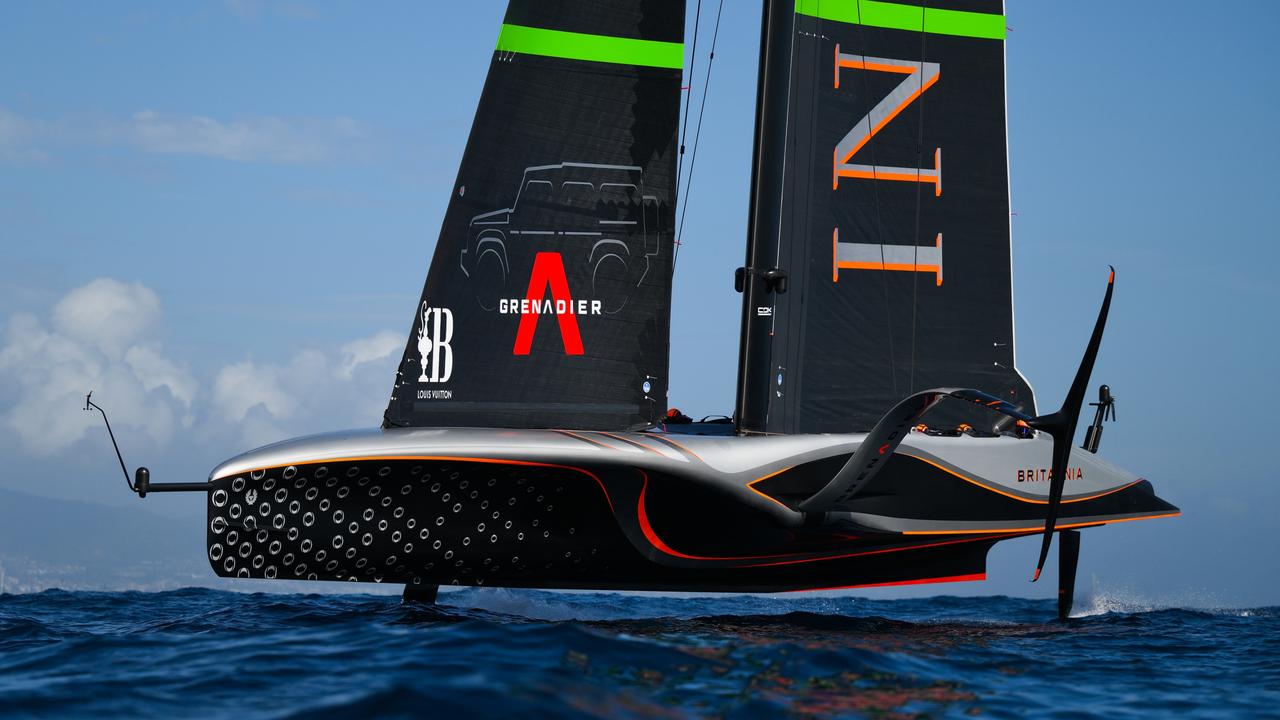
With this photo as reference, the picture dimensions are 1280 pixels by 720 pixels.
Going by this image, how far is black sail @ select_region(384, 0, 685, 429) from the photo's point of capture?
8.60 meters

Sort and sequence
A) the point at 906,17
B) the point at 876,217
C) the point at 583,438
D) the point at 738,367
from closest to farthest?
the point at 583,438
the point at 738,367
the point at 876,217
the point at 906,17

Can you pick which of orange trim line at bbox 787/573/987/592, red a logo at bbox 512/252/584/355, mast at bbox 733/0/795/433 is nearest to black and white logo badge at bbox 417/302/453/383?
red a logo at bbox 512/252/584/355

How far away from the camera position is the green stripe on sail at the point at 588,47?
29.0 ft

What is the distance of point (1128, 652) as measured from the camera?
7512mm

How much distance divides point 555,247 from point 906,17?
372 centimetres

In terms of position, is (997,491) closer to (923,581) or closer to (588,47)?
(923,581)

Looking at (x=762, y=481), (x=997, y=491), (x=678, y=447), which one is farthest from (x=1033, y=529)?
(x=678, y=447)

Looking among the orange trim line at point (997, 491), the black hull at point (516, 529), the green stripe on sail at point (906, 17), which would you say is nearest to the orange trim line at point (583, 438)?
the black hull at point (516, 529)

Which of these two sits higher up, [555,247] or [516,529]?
[555,247]

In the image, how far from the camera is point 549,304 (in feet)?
28.4

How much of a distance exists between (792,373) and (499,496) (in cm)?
260

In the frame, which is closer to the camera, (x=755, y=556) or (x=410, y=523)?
(x=410, y=523)

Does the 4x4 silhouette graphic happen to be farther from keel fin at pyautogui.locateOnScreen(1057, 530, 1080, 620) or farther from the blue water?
keel fin at pyautogui.locateOnScreen(1057, 530, 1080, 620)

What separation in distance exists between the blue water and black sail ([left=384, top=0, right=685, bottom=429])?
1.57m
